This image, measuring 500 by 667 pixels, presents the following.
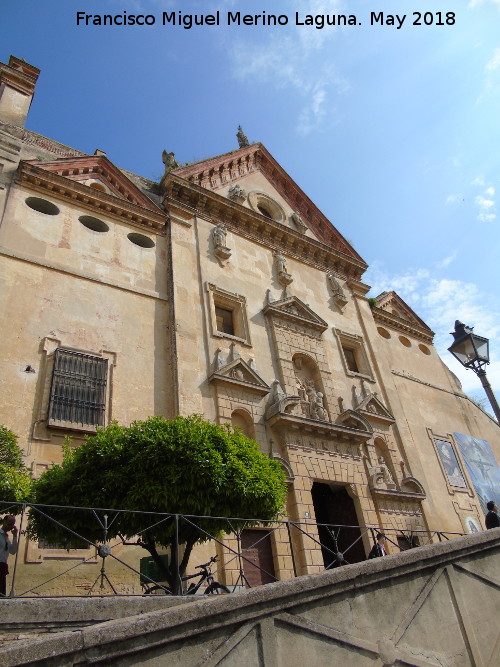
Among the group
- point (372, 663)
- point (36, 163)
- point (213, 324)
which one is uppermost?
point (36, 163)

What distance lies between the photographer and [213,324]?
54.3ft

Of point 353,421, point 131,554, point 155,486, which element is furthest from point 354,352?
point 155,486

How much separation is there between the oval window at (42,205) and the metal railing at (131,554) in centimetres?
973

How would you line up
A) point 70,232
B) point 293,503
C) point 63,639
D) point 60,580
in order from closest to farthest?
point 63,639 < point 60,580 < point 293,503 < point 70,232

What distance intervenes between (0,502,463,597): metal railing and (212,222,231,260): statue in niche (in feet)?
32.5

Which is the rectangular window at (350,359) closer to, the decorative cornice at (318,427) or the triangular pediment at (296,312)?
the triangular pediment at (296,312)

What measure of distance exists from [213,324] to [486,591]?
38.3 ft

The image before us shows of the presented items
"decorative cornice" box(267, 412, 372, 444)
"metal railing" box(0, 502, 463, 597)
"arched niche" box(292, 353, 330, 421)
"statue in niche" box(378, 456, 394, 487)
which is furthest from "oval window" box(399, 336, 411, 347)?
"metal railing" box(0, 502, 463, 597)

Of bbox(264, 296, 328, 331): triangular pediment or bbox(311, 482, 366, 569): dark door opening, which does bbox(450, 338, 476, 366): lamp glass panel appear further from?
→ bbox(264, 296, 328, 331): triangular pediment

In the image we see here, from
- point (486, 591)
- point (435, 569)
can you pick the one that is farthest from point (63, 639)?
point (486, 591)

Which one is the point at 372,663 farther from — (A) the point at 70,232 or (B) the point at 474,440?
(B) the point at 474,440

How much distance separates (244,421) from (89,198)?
9099mm

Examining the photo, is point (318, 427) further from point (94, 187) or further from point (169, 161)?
point (169, 161)

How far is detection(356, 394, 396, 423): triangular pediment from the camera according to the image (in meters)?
18.7
